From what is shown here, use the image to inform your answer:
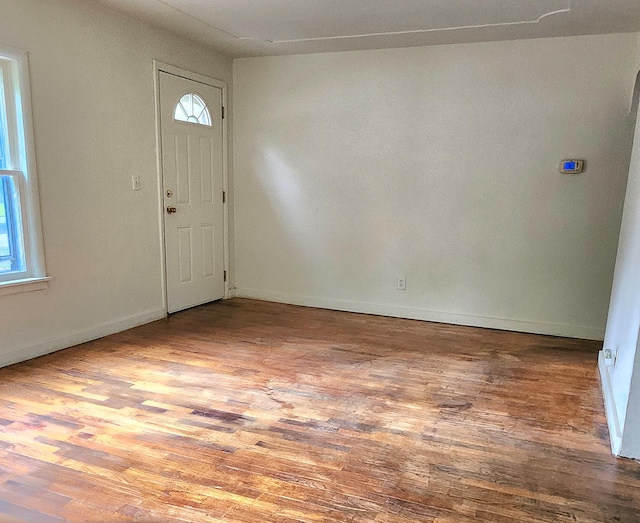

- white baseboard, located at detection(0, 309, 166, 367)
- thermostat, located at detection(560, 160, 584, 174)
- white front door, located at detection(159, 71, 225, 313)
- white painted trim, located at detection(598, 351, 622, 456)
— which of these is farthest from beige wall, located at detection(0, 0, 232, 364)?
white painted trim, located at detection(598, 351, 622, 456)

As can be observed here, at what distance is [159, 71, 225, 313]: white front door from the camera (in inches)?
171

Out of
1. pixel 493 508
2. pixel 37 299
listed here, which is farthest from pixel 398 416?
pixel 37 299

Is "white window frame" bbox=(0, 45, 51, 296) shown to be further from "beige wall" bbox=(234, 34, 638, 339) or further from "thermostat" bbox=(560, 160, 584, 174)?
"thermostat" bbox=(560, 160, 584, 174)

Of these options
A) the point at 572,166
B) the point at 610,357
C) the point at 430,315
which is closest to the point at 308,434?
the point at 610,357

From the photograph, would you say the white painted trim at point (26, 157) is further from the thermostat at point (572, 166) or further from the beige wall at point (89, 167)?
the thermostat at point (572, 166)

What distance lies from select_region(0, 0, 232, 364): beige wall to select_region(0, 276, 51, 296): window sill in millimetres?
49

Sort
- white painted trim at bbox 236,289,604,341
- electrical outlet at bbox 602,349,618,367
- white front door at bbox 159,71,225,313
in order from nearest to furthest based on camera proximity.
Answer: electrical outlet at bbox 602,349,618,367, white painted trim at bbox 236,289,604,341, white front door at bbox 159,71,225,313

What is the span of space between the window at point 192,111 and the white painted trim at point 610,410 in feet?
12.7

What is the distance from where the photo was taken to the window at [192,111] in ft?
14.5

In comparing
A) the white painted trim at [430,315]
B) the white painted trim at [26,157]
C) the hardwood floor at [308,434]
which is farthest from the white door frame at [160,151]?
the white painted trim at [26,157]

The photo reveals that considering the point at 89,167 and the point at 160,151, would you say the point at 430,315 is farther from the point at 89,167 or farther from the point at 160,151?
the point at 89,167

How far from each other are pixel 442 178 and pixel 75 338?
3.27 meters


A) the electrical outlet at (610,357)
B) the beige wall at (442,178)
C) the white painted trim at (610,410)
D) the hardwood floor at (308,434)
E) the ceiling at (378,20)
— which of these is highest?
the ceiling at (378,20)

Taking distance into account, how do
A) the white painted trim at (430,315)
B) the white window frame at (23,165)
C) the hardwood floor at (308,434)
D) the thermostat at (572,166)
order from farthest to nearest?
the white painted trim at (430,315) < the thermostat at (572,166) < the white window frame at (23,165) < the hardwood floor at (308,434)
